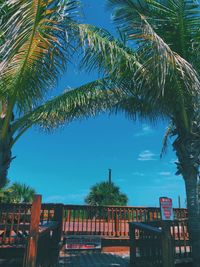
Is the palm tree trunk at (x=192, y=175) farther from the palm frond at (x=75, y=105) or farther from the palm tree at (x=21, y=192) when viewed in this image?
the palm tree at (x=21, y=192)

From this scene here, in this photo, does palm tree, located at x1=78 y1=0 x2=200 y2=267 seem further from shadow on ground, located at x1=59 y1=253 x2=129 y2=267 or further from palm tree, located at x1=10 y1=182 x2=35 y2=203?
palm tree, located at x1=10 y1=182 x2=35 y2=203

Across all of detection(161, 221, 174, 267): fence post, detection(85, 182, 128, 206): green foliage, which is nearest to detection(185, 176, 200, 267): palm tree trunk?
detection(161, 221, 174, 267): fence post

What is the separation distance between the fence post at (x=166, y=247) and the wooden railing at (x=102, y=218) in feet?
13.9

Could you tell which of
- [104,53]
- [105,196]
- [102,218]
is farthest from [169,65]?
[105,196]

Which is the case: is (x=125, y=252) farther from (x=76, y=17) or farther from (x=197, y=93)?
(x=76, y=17)

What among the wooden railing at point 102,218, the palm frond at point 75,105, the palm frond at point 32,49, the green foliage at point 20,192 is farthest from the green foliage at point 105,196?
the palm frond at point 32,49

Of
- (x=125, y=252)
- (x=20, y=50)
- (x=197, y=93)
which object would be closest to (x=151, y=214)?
(x=125, y=252)

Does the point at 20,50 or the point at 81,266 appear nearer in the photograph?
the point at 20,50

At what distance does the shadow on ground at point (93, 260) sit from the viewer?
5.98 metres

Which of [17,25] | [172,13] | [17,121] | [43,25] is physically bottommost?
[17,121]

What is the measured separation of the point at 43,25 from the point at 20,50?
1.67 feet

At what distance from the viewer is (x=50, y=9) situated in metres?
3.53

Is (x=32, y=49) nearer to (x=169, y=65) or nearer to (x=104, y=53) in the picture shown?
(x=104, y=53)

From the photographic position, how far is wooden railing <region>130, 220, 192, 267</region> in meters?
4.14
